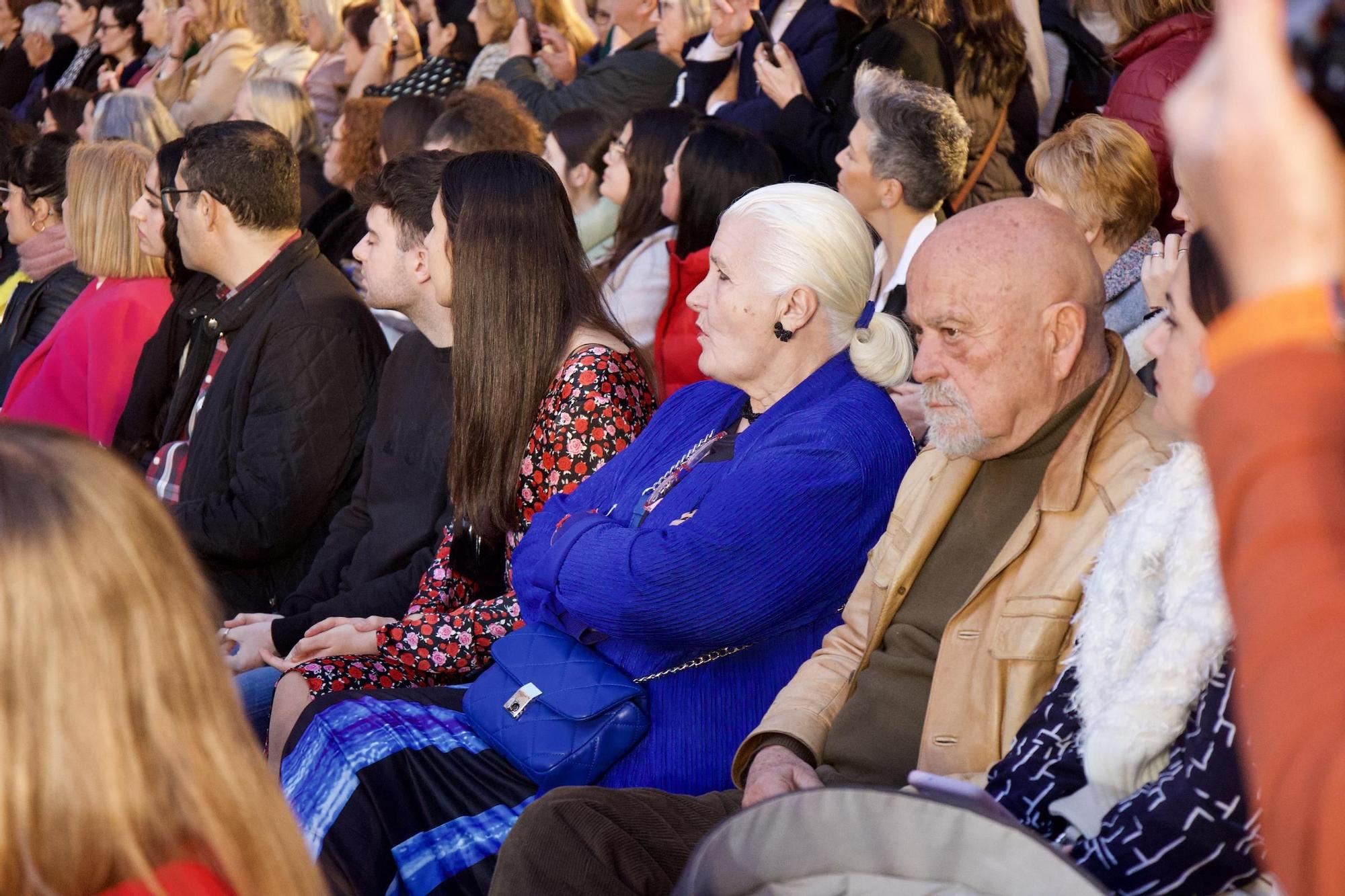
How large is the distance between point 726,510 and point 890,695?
45 centimetres

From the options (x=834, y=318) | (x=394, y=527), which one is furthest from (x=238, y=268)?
(x=834, y=318)

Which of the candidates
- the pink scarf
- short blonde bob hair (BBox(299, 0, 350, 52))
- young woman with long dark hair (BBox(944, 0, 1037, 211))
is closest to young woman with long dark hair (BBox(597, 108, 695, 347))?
young woman with long dark hair (BBox(944, 0, 1037, 211))

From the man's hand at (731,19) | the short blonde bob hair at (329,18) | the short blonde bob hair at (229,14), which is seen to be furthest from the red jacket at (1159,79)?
the short blonde bob hair at (229,14)

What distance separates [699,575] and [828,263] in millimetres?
773

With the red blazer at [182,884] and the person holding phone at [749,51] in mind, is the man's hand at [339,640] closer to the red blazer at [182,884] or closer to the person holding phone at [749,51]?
the red blazer at [182,884]

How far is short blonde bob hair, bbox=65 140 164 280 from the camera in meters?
5.13

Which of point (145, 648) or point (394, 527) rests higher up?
point (145, 648)

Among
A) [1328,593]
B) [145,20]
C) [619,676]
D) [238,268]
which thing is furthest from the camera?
[145,20]

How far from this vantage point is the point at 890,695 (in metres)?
2.51

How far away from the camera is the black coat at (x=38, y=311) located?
5.84m

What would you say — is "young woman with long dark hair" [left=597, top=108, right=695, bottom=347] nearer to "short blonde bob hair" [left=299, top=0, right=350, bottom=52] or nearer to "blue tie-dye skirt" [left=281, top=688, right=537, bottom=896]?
"blue tie-dye skirt" [left=281, top=688, right=537, bottom=896]

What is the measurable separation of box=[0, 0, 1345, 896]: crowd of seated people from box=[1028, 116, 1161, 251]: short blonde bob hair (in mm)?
15

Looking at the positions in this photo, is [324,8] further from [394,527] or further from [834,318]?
[834,318]

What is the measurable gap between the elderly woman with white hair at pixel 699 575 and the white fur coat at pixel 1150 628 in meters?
0.71
